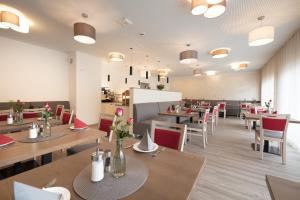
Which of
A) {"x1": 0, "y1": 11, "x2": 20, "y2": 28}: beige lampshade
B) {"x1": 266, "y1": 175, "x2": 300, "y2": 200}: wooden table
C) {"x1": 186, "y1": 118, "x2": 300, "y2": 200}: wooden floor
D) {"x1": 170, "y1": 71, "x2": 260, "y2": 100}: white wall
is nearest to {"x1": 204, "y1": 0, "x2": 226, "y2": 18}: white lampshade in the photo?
{"x1": 266, "y1": 175, "x2": 300, "y2": 200}: wooden table

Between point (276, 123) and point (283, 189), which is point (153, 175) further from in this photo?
point (276, 123)

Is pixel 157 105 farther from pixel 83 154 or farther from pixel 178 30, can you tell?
pixel 83 154

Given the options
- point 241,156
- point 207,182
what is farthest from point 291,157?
point 207,182

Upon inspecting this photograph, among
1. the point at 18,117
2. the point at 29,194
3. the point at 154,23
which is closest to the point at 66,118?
the point at 18,117

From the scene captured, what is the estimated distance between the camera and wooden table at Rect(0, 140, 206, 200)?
72cm

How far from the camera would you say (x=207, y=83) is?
1005 centimetres

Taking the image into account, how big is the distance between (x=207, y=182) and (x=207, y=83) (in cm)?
895

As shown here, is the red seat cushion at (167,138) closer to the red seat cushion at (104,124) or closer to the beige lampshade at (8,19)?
the red seat cushion at (104,124)

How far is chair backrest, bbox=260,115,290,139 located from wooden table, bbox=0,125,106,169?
3.07 metres

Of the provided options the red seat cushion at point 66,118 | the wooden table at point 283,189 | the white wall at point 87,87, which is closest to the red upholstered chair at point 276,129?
the wooden table at point 283,189

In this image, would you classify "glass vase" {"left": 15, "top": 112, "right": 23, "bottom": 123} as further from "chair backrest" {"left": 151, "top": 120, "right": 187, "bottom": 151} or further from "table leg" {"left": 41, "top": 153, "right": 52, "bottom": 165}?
"chair backrest" {"left": 151, "top": 120, "right": 187, "bottom": 151}

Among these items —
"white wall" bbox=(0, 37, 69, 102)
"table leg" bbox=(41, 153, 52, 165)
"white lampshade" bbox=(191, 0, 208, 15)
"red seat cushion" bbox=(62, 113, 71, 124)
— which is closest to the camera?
"table leg" bbox=(41, 153, 52, 165)

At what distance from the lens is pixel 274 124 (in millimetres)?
2689

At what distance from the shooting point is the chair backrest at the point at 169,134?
1445 millimetres
